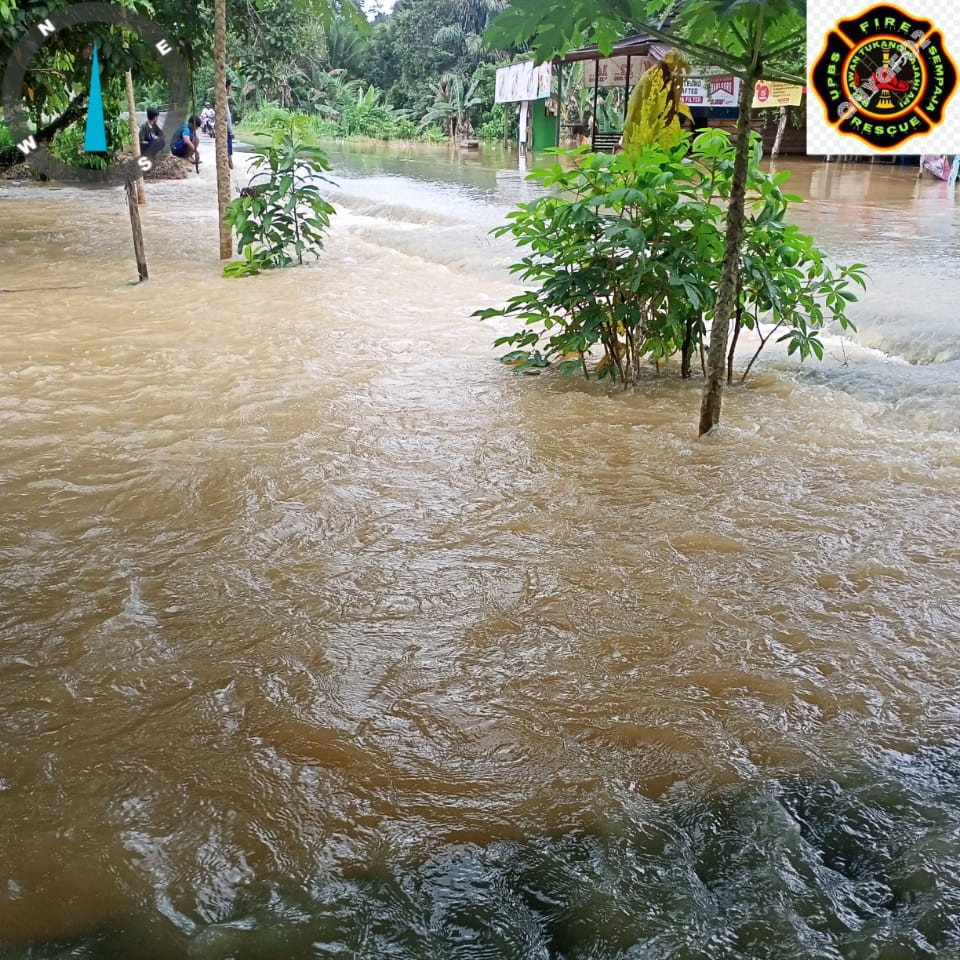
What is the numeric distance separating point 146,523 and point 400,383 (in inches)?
93.4

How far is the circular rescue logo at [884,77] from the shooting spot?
13.1 feet

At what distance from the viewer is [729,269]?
178 inches

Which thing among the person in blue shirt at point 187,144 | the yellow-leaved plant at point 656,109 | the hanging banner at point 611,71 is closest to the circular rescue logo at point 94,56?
the yellow-leaved plant at point 656,109

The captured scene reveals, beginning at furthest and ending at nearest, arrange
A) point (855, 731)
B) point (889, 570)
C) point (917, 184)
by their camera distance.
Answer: point (917, 184)
point (889, 570)
point (855, 731)

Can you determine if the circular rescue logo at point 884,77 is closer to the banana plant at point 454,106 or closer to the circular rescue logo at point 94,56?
the circular rescue logo at point 94,56

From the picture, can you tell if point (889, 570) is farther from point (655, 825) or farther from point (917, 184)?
point (917, 184)

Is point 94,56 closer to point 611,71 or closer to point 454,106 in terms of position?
point 611,71

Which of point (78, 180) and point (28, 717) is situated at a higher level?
point (78, 180)

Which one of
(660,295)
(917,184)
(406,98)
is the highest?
(406,98)

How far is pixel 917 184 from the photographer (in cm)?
1733

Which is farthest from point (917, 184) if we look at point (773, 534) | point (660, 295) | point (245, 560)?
point (245, 560)

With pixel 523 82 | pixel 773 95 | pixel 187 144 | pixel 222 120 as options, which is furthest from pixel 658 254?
pixel 523 82

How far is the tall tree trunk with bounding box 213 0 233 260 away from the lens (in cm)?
951

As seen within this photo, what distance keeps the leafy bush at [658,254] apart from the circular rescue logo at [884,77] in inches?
32.9
